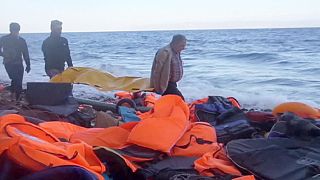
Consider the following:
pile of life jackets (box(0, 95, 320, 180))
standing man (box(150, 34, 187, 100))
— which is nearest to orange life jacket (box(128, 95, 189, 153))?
pile of life jackets (box(0, 95, 320, 180))

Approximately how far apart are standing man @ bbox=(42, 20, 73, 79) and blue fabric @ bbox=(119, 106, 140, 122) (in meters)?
2.87

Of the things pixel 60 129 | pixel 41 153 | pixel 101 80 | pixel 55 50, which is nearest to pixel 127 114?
pixel 60 129

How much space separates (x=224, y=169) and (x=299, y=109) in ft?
7.24

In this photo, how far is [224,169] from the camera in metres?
3.49

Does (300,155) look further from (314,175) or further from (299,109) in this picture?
(299,109)

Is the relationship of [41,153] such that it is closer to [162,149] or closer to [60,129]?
[162,149]

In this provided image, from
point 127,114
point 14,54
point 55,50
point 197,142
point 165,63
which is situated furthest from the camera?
point 14,54

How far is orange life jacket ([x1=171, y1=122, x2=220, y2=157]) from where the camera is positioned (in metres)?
4.00

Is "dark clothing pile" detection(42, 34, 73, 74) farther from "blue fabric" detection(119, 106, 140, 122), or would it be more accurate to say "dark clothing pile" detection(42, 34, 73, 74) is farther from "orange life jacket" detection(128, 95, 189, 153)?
"orange life jacket" detection(128, 95, 189, 153)

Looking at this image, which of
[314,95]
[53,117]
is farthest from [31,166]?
[314,95]

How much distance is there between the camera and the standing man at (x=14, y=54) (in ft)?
28.8

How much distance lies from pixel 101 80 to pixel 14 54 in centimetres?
241

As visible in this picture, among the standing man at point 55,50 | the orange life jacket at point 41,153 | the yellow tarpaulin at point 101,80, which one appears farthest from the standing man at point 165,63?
the orange life jacket at point 41,153

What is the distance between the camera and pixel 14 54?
8852 mm
